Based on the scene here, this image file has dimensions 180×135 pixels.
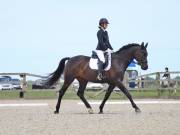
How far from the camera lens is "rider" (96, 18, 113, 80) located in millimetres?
15922

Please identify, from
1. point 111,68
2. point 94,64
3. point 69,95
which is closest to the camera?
point 111,68

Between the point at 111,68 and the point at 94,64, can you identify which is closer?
the point at 111,68

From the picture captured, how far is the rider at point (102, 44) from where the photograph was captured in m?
15.9

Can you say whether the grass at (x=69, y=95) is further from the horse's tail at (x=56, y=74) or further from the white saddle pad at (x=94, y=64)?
the white saddle pad at (x=94, y=64)

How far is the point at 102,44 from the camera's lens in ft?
52.4

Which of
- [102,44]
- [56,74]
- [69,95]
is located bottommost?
[69,95]

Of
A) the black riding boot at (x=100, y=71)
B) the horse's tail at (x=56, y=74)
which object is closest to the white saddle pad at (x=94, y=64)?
the black riding boot at (x=100, y=71)

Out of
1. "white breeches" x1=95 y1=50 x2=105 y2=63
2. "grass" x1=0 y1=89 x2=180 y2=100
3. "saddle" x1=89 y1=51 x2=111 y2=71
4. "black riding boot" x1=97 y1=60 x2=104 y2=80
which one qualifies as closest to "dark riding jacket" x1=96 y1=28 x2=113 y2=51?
"white breeches" x1=95 y1=50 x2=105 y2=63

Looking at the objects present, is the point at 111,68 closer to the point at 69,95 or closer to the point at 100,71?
the point at 100,71

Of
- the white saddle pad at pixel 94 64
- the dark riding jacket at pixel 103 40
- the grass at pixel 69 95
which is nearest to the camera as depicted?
the dark riding jacket at pixel 103 40

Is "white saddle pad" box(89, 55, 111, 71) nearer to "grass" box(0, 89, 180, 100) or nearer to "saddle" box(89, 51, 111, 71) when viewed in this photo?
"saddle" box(89, 51, 111, 71)

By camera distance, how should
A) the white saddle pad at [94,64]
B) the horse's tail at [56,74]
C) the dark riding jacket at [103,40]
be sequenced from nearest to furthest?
1. the dark riding jacket at [103,40]
2. the white saddle pad at [94,64]
3. the horse's tail at [56,74]

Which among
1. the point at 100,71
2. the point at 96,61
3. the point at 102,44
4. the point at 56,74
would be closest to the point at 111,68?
the point at 100,71

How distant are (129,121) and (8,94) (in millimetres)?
20240
